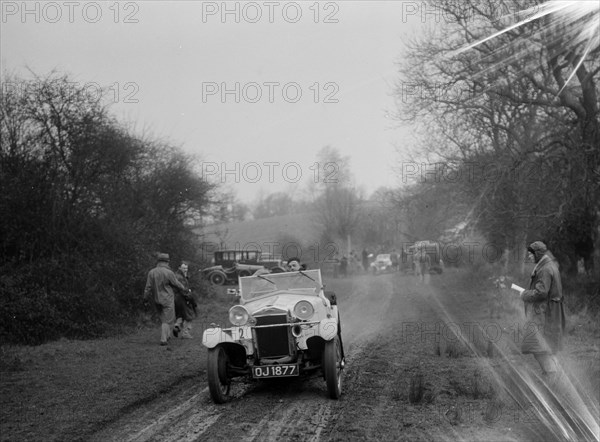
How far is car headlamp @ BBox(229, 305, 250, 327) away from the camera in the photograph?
8297 millimetres

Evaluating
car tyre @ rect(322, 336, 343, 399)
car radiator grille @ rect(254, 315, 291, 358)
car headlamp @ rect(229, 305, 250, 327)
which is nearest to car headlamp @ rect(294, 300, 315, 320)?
car radiator grille @ rect(254, 315, 291, 358)

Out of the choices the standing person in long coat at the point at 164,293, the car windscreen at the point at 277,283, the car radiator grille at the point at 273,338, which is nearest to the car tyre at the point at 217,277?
the standing person in long coat at the point at 164,293

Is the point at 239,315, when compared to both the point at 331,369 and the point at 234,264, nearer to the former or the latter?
the point at 331,369

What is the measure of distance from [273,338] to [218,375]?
0.82 metres

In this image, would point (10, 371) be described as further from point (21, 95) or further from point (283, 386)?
point (21, 95)

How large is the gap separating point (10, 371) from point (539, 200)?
605 inches

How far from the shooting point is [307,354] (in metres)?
8.28

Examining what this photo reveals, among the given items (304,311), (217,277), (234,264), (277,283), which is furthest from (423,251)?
(304,311)

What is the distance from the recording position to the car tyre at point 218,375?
302 inches

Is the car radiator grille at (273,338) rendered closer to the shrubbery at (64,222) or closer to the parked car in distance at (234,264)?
the shrubbery at (64,222)

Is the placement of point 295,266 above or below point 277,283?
above

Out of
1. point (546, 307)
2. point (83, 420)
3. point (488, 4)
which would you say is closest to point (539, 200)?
point (488, 4)

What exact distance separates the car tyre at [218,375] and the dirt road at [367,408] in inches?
5.8

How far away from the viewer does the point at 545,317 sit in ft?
28.0
